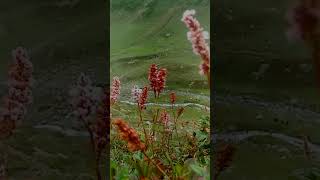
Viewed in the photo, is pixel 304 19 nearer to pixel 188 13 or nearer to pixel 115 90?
pixel 188 13

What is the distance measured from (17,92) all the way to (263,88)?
1.38m

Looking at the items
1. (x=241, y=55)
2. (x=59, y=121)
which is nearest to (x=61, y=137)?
(x=59, y=121)

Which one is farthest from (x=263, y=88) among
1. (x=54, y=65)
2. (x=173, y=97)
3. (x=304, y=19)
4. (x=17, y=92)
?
(x=17, y=92)

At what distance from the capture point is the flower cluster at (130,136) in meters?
3.15

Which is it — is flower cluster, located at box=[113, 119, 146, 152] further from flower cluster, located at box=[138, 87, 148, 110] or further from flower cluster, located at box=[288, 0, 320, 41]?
flower cluster, located at box=[288, 0, 320, 41]

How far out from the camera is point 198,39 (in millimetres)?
3006

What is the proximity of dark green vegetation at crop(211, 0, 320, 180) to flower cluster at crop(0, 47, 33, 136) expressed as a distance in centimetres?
107

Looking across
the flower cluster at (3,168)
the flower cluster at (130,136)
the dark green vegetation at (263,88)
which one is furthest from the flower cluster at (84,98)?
the dark green vegetation at (263,88)

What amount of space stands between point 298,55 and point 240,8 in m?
0.38

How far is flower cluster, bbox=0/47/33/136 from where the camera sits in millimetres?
3180

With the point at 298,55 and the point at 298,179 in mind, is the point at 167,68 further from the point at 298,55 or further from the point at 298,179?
the point at 298,179

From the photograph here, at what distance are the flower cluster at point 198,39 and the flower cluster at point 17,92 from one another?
3.04 feet

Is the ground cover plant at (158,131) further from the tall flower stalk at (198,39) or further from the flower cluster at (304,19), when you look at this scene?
the flower cluster at (304,19)

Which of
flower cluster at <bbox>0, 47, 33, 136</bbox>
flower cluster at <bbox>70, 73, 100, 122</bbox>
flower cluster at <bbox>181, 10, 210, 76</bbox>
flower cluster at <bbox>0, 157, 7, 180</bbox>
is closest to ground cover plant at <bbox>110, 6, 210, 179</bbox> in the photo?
flower cluster at <bbox>181, 10, 210, 76</bbox>
